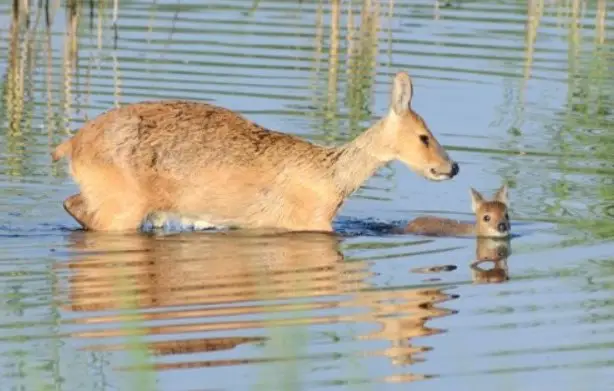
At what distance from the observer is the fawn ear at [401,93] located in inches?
480

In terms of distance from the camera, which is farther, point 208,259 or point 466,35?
point 466,35

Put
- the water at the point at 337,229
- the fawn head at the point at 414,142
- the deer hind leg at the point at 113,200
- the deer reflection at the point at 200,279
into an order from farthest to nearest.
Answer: the fawn head at the point at 414,142
the deer hind leg at the point at 113,200
the deer reflection at the point at 200,279
the water at the point at 337,229

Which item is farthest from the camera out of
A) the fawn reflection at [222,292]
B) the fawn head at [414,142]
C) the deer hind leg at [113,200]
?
the fawn head at [414,142]

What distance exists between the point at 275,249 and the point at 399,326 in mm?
2459

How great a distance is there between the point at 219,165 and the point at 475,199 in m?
1.76

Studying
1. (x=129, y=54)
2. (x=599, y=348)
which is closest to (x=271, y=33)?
(x=129, y=54)

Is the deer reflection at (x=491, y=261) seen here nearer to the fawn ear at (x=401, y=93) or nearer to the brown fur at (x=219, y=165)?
the brown fur at (x=219, y=165)

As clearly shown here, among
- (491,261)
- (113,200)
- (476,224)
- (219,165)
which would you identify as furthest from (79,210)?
(491,261)

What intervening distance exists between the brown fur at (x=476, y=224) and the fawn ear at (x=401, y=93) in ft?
2.52

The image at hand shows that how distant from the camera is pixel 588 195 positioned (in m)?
13.2

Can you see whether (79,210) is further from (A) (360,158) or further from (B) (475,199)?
(B) (475,199)

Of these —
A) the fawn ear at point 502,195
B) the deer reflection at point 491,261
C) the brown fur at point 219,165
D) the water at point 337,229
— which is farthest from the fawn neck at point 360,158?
the deer reflection at point 491,261

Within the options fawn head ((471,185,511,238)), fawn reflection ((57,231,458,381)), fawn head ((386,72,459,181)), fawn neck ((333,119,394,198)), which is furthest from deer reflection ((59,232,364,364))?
fawn head ((471,185,511,238))

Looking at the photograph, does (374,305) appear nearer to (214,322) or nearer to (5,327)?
(214,322)
